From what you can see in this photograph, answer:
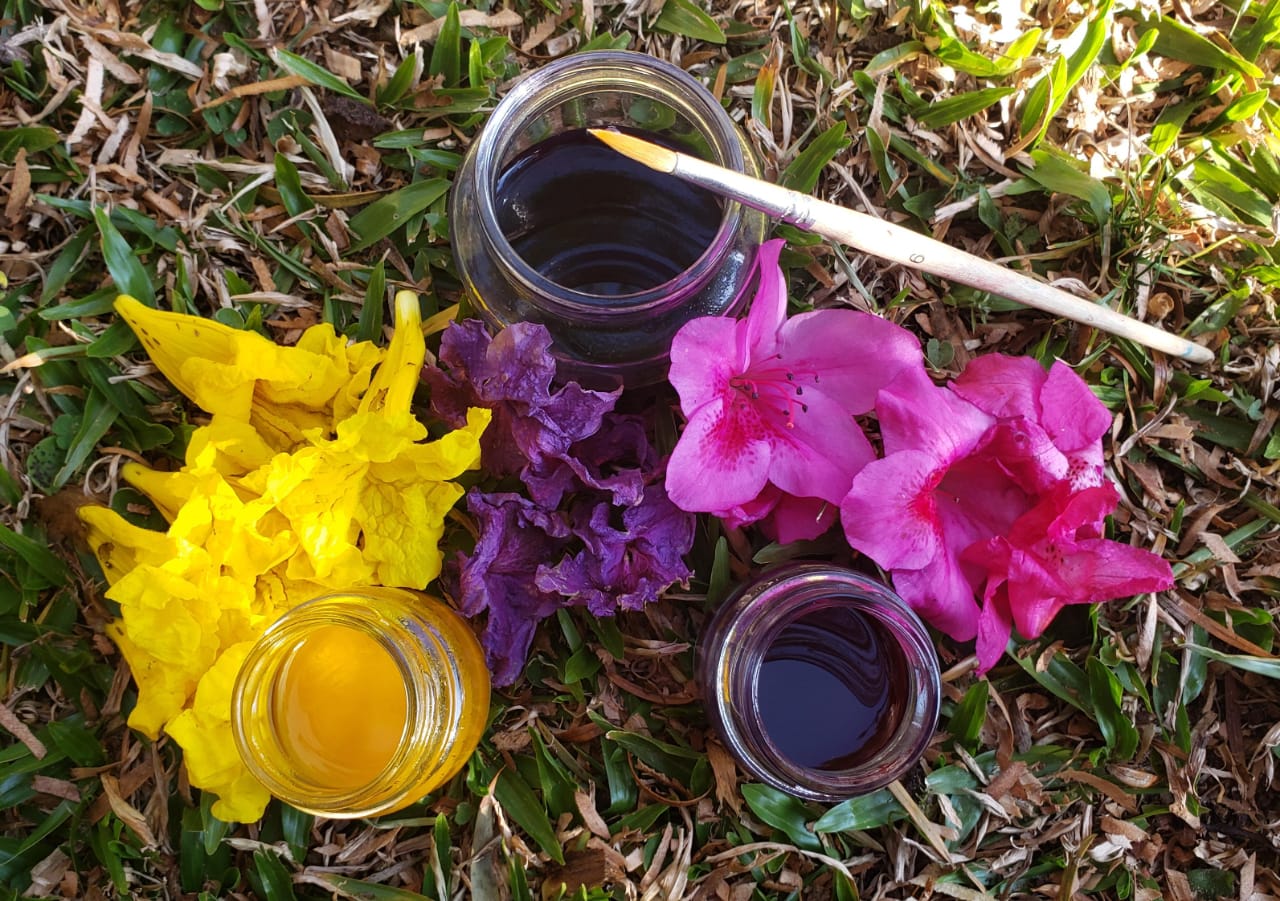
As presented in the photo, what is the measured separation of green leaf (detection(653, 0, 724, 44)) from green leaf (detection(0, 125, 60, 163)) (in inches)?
34.2

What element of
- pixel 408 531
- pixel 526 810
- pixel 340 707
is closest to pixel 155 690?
pixel 340 707

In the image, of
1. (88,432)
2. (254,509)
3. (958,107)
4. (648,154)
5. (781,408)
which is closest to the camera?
(648,154)

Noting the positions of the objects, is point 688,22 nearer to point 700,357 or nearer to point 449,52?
point 449,52

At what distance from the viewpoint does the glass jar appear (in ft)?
4.00

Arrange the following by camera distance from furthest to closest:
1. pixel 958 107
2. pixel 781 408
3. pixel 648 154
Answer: pixel 958 107 < pixel 781 408 < pixel 648 154

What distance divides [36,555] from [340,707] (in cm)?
48

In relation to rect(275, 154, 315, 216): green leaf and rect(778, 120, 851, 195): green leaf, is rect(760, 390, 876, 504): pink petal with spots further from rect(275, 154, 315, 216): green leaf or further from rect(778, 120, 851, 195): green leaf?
rect(275, 154, 315, 216): green leaf

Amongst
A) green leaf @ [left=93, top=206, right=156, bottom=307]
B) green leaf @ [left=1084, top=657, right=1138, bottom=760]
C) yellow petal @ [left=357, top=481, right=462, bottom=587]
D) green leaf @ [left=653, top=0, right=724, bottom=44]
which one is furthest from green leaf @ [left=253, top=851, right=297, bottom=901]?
green leaf @ [left=653, top=0, right=724, bottom=44]

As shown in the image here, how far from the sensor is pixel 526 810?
137 centimetres

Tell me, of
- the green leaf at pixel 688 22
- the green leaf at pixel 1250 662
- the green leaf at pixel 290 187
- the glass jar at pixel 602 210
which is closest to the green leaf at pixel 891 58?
the green leaf at pixel 688 22

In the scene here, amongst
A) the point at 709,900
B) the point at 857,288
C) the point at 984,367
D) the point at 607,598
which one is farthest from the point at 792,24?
the point at 709,900

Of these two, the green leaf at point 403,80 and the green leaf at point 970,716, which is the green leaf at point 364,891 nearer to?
the green leaf at point 970,716

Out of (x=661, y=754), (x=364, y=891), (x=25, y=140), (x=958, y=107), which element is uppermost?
(x=958, y=107)

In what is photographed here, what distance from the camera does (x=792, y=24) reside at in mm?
1505
